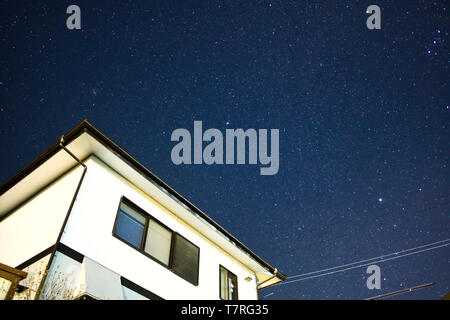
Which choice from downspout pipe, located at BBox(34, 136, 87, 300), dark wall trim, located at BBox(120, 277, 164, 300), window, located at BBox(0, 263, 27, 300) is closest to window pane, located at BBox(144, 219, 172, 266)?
dark wall trim, located at BBox(120, 277, 164, 300)

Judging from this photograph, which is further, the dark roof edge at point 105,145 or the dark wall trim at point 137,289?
the dark roof edge at point 105,145

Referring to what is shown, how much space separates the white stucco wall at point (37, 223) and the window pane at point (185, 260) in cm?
364

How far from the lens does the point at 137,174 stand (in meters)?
9.07

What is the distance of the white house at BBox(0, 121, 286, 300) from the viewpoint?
6555 mm

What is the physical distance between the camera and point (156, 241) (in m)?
9.19

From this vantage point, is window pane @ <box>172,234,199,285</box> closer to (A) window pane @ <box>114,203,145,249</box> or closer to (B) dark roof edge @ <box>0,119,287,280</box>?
(B) dark roof edge @ <box>0,119,287,280</box>

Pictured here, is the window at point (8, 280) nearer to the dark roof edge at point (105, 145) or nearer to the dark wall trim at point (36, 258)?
the dark wall trim at point (36, 258)

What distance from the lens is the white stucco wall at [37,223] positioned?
23.9 ft

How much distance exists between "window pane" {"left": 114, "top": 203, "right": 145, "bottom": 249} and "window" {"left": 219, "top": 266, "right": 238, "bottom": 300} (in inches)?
151

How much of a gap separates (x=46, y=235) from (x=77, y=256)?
1170mm

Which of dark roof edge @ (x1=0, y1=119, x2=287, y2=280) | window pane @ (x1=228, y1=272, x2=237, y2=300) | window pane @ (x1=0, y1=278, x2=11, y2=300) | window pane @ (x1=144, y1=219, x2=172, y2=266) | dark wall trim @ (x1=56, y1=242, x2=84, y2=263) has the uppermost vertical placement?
dark roof edge @ (x1=0, y1=119, x2=287, y2=280)

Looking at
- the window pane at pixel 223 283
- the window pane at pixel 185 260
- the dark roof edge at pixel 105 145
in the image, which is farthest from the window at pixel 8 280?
the window pane at pixel 223 283
